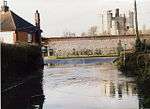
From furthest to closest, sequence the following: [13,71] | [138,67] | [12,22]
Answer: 1. [12,22]
2. [138,67]
3. [13,71]

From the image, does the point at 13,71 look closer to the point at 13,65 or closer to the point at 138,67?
the point at 13,65

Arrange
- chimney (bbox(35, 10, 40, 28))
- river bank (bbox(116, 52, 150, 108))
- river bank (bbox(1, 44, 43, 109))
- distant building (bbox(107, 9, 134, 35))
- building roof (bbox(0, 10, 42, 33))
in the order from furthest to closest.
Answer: distant building (bbox(107, 9, 134, 35)) → chimney (bbox(35, 10, 40, 28)) → building roof (bbox(0, 10, 42, 33)) → river bank (bbox(116, 52, 150, 108)) → river bank (bbox(1, 44, 43, 109))

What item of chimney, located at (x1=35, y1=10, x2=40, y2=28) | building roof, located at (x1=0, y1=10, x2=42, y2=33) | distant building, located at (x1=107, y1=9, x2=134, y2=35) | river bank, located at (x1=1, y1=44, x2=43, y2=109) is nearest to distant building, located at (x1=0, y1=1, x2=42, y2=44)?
building roof, located at (x1=0, y1=10, x2=42, y2=33)

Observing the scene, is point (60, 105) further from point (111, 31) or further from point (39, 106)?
point (111, 31)

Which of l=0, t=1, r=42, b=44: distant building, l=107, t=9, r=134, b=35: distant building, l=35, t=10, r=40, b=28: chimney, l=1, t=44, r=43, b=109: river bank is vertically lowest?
l=1, t=44, r=43, b=109: river bank

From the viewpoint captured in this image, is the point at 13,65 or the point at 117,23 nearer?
the point at 13,65

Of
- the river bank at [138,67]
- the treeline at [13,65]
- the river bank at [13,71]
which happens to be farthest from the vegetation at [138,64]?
the treeline at [13,65]

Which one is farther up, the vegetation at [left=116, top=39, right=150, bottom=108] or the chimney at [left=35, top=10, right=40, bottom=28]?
the chimney at [left=35, top=10, right=40, bottom=28]

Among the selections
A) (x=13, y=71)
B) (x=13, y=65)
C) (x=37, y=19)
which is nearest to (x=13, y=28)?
(x=37, y=19)

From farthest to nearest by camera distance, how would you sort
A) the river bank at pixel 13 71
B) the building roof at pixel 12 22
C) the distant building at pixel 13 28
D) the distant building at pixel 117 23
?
the distant building at pixel 117 23, the building roof at pixel 12 22, the distant building at pixel 13 28, the river bank at pixel 13 71

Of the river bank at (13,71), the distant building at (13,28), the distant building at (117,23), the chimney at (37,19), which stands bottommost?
the river bank at (13,71)

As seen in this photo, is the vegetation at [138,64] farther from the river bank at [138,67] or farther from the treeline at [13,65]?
the treeline at [13,65]

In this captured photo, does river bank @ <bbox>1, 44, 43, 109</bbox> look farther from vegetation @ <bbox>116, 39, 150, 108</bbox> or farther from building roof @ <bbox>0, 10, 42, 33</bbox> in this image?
building roof @ <bbox>0, 10, 42, 33</bbox>

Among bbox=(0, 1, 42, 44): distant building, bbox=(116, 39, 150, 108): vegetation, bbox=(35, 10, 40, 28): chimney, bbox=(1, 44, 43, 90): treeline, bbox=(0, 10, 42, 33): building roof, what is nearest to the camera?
bbox=(1, 44, 43, 90): treeline
